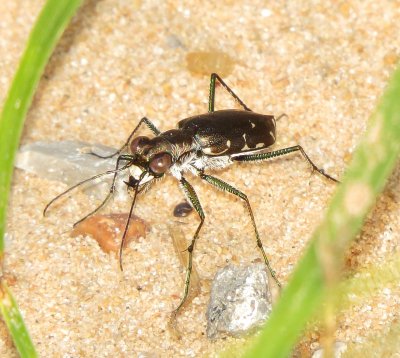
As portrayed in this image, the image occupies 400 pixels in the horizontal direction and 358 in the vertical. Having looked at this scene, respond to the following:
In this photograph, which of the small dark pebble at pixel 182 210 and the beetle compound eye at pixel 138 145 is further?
the small dark pebble at pixel 182 210

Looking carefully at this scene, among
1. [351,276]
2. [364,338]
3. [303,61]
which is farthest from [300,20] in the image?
[364,338]

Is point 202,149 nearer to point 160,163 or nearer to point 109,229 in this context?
point 160,163

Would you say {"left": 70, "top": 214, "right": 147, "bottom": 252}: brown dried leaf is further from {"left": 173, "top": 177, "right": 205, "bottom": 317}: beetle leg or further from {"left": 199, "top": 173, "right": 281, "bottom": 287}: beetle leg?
{"left": 199, "top": 173, "right": 281, "bottom": 287}: beetle leg

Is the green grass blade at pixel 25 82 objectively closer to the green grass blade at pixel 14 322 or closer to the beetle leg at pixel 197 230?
the green grass blade at pixel 14 322

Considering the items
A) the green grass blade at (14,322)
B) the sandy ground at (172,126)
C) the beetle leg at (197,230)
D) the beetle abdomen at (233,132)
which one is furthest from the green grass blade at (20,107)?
the beetle abdomen at (233,132)

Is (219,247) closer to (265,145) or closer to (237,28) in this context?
(265,145)

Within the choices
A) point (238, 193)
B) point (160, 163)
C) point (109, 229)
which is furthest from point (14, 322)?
point (238, 193)

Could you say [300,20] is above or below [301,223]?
above
